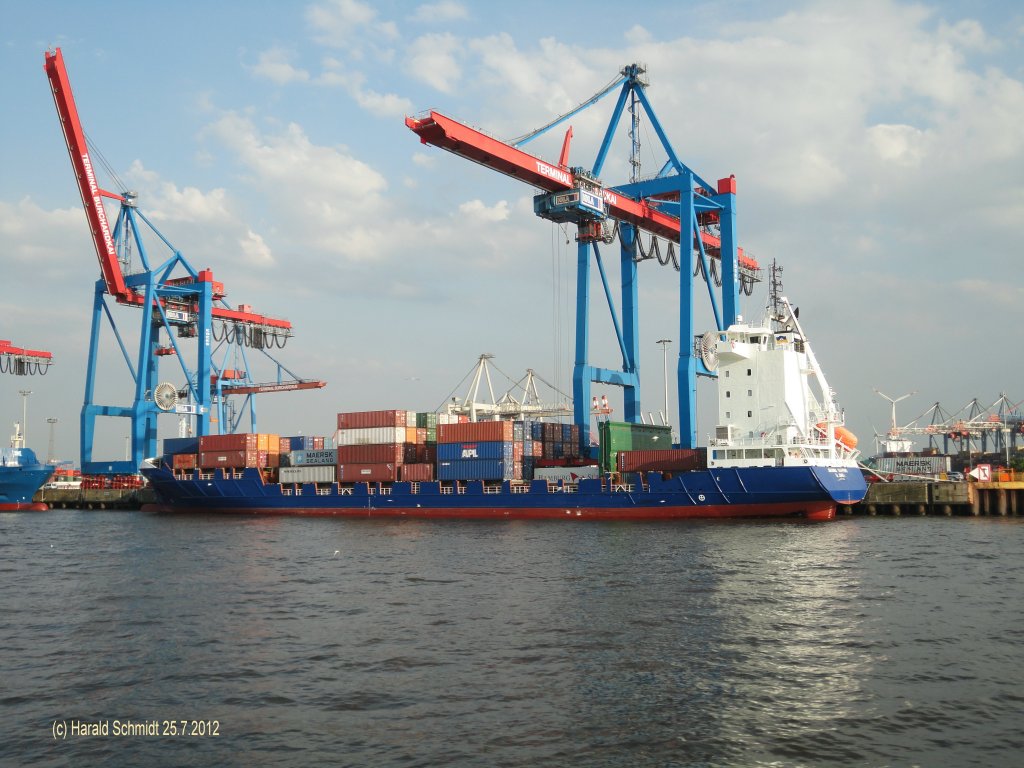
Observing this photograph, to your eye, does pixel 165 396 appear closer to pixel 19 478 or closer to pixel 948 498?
pixel 19 478

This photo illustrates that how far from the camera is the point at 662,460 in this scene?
4481 centimetres

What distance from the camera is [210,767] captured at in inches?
417

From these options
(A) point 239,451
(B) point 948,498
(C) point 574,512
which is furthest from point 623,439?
(A) point 239,451

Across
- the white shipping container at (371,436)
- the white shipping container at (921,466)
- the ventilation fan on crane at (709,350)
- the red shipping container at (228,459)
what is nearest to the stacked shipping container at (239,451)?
the red shipping container at (228,459)

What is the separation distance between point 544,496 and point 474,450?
5.24 m

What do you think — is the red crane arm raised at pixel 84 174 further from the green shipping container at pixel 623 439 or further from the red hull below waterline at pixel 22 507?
the green shipping container at pixel 623 439

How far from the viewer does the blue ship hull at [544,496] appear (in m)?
40.6

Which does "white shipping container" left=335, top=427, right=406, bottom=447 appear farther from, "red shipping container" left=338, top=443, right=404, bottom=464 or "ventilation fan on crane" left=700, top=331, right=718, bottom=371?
"ventilation fan on crane" left=700, top=331, right=718, bottom=371

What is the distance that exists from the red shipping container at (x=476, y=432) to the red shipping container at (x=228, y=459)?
1454cm

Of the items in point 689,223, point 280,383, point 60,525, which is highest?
point 689,223

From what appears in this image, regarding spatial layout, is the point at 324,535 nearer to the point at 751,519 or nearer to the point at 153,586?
the point at 153,586

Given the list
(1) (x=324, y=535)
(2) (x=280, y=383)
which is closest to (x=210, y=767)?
(1) (x=324, y=535)

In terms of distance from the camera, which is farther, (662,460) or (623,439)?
(623,439)

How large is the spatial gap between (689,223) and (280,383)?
48888mm
